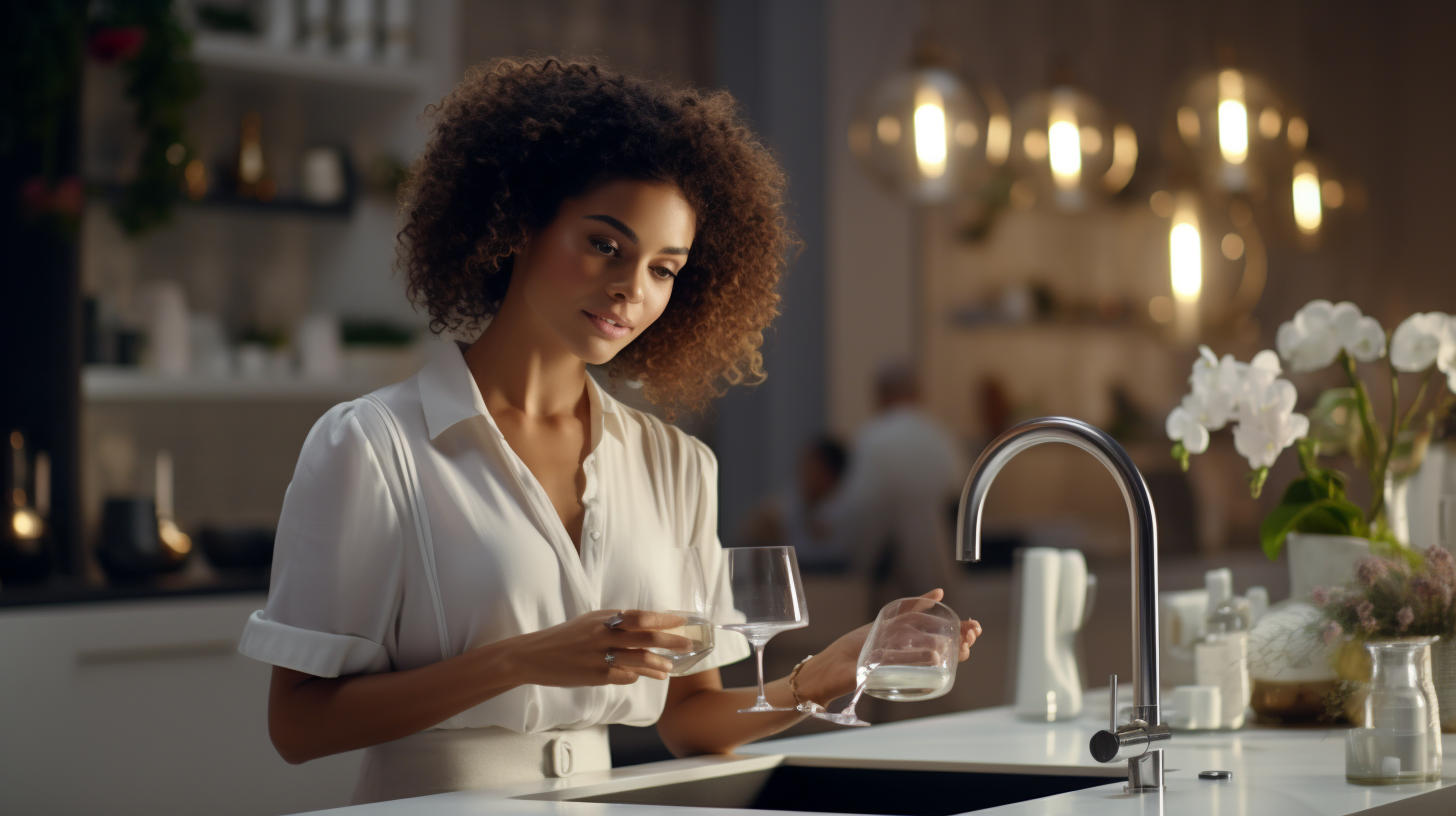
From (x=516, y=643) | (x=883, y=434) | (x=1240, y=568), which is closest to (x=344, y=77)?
(x=883, y=434)

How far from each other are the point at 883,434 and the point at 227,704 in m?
2.54

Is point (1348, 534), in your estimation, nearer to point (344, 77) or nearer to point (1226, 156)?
→ point (1226, 156)

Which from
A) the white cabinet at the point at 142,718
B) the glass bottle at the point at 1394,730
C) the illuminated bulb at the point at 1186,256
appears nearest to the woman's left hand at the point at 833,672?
the glass bottle at the point at 1394,730

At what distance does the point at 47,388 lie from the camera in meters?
3.06

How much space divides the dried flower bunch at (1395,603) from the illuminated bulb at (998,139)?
2023 mm

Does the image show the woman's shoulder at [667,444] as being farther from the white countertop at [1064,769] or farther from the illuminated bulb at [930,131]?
the illuminated bulb at [930,131]

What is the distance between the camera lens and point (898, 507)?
475 centimetres

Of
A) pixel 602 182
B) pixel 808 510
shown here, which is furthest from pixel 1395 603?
pixel 808 510

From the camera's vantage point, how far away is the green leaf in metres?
2.04

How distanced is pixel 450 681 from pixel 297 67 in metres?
2.46

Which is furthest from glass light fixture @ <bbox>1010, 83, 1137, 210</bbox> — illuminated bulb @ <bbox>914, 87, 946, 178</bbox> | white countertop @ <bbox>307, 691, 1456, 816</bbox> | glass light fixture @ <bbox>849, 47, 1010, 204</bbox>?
white countertop @ <bbox>307, 691, 1456, 816</bbox>

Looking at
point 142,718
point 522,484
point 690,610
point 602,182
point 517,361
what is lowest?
point 142,718

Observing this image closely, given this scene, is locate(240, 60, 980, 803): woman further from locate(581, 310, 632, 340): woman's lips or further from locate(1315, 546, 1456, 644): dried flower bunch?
locate(1315, 546, 1456, 644): dried flower bunch

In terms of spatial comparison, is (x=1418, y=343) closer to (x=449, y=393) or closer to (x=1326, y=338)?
(x=1326, y=338)
